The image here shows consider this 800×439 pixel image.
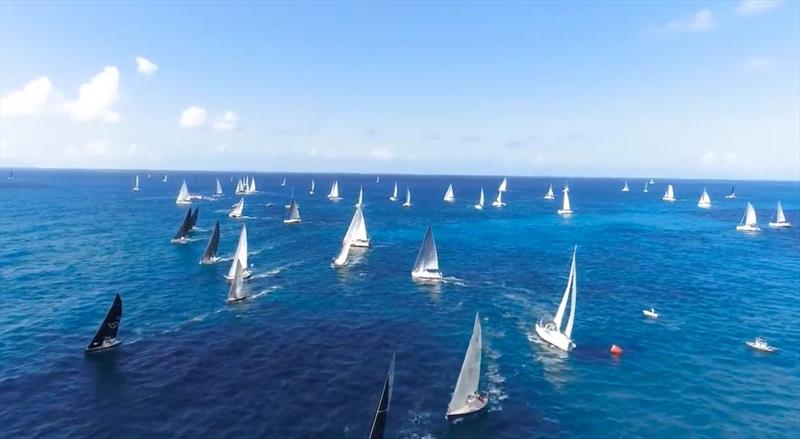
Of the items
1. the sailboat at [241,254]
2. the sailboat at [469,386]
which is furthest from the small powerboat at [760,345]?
the sailboat at [241,254]

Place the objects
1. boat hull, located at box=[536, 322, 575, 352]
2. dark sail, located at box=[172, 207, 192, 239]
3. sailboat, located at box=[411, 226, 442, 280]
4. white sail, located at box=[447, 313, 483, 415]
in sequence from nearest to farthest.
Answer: white sail, located at box=[447, 313, 483, 415] → boat hull, located at box=[536, 322, 575, 352] → sailboat, located at box=[411, 226, 442, 280] → dark sail, located at box=[172, 207, 192, 239]

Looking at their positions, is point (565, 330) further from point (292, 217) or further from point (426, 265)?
point (292, 217)

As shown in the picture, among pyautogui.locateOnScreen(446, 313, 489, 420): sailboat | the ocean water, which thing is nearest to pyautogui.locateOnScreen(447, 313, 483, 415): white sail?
pyautogui.locateOnScreen(446, 313, 489, 420): sailboat

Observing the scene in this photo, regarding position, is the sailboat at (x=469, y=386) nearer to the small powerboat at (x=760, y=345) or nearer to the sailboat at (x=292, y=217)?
the small powerboat at (x=760, y=345)

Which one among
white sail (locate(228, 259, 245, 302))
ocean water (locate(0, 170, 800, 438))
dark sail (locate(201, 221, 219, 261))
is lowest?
ocean water (locate(0, 170, 800, 438))

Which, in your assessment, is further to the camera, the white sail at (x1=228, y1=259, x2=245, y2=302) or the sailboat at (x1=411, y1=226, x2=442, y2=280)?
the sailboat at (x1=411, y1=226, x2=442, y2=280)

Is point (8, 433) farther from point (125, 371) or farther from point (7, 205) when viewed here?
point (7, 205)

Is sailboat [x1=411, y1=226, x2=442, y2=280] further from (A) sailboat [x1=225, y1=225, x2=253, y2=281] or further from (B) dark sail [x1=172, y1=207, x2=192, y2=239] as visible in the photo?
(B) dark sail [x1=172, y1=207, x2=192, y2=239]
